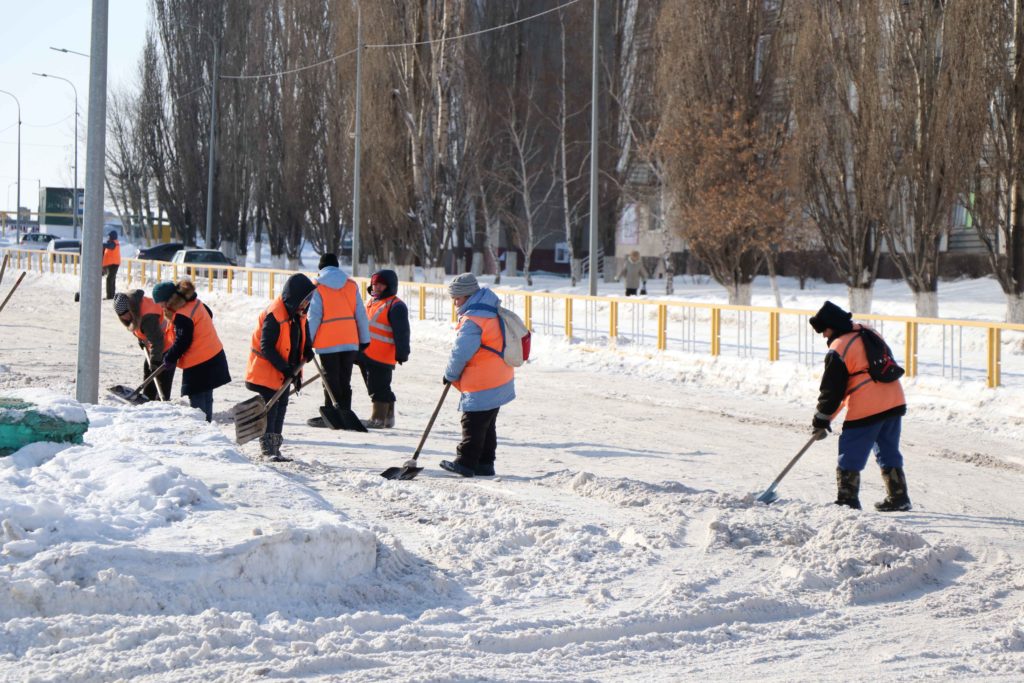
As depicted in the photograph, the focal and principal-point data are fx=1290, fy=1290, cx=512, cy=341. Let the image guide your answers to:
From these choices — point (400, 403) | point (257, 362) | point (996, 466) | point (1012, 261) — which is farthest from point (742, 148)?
point (257, 362)

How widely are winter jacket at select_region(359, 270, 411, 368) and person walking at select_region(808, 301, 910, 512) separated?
4657mm

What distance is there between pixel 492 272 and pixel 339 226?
7166 millimetres

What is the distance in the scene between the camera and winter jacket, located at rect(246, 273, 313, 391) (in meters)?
9.63

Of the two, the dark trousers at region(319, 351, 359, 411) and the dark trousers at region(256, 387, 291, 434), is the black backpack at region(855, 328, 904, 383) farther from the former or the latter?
the dark trousers at region(319, 351, 359, 411)

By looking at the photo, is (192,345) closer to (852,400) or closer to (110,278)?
(852,400)

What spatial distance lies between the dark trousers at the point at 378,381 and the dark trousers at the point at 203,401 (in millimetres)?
1706

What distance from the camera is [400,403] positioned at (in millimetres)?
14133

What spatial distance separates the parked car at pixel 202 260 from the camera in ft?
104

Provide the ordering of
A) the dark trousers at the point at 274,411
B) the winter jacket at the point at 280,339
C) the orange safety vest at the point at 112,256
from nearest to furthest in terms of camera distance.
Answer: the winter jacket at the point at 280,339, the dark trousers at the point at 274,411, the orange safety vest at the point at 112,256

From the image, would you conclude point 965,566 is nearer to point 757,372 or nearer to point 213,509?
point 213,509

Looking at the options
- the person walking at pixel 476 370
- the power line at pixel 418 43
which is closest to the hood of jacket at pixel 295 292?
the person walking at pixel 476 370

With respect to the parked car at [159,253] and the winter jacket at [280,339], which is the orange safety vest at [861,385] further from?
the parked car at [159,253]

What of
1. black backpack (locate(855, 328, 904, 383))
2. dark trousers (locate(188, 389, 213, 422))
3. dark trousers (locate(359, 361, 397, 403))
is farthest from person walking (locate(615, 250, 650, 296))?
black backpack (locate(855, 328, 904, 383))

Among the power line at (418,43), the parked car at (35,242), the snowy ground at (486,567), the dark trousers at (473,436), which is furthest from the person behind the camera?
the parked car at (35,242)
